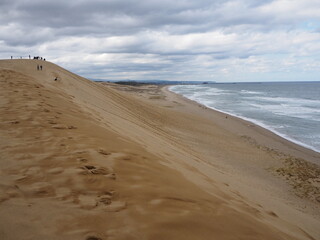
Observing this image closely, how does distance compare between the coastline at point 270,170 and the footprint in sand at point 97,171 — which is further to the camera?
the coastline at point 270,170

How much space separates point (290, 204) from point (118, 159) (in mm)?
5105

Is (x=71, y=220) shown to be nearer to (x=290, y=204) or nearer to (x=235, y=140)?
(x=290, y=204)

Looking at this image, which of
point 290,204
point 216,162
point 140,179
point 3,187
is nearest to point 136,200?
point 140,179

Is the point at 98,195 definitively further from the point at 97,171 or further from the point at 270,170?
the point at 270,170

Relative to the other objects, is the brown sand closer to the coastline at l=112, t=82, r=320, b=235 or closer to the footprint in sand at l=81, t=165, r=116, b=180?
the footprint in sand at l=81, t=165, r=116, b=180

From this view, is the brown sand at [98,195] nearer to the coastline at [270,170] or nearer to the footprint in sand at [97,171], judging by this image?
the footprint in sand at [97,171]

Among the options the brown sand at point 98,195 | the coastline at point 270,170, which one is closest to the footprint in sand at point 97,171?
the brown sand at point 98,195

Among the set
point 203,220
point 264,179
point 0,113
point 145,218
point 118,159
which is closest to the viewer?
point 145,218

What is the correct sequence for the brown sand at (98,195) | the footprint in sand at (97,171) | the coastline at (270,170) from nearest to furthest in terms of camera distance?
the brown sand at (98,195), the footprint in sand at (97,171), the coastline at (270,170)

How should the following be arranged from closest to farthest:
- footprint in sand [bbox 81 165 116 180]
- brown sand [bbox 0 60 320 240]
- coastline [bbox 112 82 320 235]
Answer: brown sand [bbox 0 60 320 240]
footprint in sand [bbox 81 165 116 180]
coastline [bbox 112 82 320 235]

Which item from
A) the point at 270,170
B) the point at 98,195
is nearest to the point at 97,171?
the point at 98,195

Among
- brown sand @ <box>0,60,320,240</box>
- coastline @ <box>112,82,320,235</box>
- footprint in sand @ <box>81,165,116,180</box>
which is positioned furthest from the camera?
coastline @ <box>112,82,320,235</box>

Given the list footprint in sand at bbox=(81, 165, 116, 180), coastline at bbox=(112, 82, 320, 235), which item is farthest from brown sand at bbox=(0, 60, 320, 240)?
coastline at bbox=(112, 82, 320, 235)

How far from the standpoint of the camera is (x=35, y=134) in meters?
5.11
